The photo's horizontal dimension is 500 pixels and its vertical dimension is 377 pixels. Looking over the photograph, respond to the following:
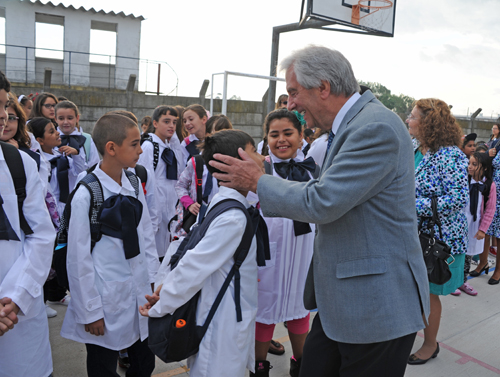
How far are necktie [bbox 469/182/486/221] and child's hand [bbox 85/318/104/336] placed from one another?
470 centimetres

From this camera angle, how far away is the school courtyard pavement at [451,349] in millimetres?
2967

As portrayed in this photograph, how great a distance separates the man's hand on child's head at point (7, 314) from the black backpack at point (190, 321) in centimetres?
57

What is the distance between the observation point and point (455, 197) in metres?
2.94

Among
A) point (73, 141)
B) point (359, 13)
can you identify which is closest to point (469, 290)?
point (73, 141)

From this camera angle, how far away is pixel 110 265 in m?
2.26

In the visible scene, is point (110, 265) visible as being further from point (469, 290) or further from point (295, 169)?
point (469, 290)

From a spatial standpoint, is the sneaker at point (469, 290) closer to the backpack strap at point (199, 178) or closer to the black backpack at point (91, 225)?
the backpack strap at point (199, 178)

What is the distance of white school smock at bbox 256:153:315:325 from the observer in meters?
2.69

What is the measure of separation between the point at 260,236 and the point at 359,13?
7.86 m

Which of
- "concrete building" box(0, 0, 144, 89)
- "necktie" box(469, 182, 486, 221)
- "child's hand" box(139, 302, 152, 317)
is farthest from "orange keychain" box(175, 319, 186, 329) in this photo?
"concrete building" box(0, 0, 144, 89)

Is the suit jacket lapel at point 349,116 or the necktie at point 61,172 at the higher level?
the suit jacket lapel at point 349,116

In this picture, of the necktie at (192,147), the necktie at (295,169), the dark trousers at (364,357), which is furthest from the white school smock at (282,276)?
the necktie at (192,147)

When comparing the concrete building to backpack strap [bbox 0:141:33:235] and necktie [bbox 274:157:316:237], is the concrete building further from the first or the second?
backpack strap [bbox 0:141:33:235]

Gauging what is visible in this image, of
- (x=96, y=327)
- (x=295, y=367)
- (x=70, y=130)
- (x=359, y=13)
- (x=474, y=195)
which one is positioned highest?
(x=359, y=13)
